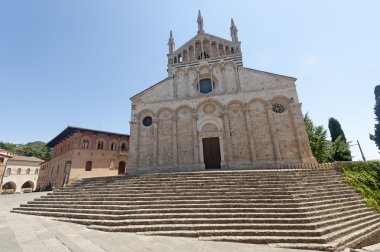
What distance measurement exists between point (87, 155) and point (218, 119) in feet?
59.3

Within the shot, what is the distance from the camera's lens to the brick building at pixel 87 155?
23298mm

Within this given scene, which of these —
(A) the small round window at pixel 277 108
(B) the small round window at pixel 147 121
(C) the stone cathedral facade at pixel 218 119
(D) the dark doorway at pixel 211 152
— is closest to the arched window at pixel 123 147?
(C) the stone cathedral facade at pixel 218 119

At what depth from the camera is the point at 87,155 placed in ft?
79.2

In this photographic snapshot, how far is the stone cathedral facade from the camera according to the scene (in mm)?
15156

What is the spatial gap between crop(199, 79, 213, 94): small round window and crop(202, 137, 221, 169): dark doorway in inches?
195

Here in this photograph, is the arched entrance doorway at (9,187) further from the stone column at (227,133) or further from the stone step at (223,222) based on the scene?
the stone column at (227,133)

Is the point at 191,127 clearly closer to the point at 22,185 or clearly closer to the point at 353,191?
the point at 353,191

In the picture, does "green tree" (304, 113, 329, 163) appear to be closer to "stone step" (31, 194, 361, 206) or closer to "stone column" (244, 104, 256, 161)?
"stone column" (244, 104, 256, 161)

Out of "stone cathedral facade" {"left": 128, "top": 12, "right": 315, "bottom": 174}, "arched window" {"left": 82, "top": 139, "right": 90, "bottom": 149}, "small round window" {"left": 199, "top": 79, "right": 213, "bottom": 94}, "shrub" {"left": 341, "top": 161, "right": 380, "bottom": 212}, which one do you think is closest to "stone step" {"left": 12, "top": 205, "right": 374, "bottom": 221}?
"shrub" {"left": 341, "top": 161, "right": 380, "bottom": 212}

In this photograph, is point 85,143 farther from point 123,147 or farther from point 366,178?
point 366,178

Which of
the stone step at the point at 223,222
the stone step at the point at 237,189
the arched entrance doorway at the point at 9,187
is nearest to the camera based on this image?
the stone step at the point at 223,222

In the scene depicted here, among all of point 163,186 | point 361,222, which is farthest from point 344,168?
point 163,186

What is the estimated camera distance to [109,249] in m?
4.85

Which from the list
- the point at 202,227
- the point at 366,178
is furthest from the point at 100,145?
the point at 366,178
